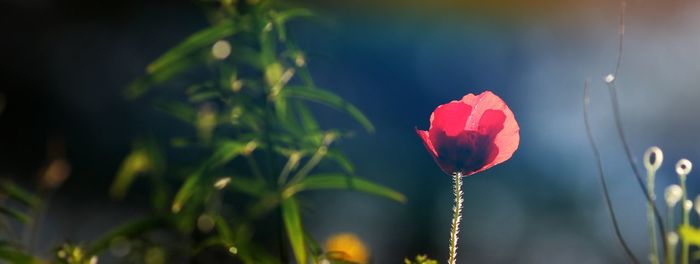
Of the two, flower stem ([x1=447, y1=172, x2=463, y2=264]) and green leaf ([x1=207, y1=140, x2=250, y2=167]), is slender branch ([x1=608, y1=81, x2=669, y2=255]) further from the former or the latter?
green leaf ([x1=207, y1=140, x2=250, y2=167])

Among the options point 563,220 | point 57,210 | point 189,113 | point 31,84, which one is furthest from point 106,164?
point 189,113

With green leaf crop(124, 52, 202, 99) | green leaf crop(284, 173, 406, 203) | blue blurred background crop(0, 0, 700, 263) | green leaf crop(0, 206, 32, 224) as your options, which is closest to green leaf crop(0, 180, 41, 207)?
green leaf crop(0, 206, 32, 224)

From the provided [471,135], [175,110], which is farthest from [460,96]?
[471,135]

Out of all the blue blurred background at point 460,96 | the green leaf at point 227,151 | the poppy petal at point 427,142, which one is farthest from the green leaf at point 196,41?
the blue blurred background at point 460,96

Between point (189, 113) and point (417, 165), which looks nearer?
point (189, 113)

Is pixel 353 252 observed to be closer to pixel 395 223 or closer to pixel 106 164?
pixel 395 223

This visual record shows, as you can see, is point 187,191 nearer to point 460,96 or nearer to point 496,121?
point 496,121
